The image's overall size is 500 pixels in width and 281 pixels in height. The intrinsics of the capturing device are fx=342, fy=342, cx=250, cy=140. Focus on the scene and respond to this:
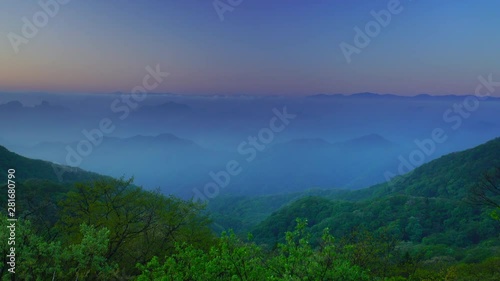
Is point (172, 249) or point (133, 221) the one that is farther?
point (133, 221)

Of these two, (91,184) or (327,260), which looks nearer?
(327,260)

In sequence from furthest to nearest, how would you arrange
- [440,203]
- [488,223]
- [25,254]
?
[440,203], [488,223], [25,254]

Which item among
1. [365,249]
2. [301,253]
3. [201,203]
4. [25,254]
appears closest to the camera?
[301,253]

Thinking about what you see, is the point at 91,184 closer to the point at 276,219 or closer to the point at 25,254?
the point at 25,254

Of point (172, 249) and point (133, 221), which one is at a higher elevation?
point (133, 221)

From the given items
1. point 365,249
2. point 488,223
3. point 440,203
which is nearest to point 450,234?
point 488,223

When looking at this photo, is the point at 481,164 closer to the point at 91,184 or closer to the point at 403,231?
the point at 403,231

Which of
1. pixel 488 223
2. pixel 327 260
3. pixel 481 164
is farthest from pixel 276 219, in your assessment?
pixel 327 260

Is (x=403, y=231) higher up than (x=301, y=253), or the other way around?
(x=301, y=253)

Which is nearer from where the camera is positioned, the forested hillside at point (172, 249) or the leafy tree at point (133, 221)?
the forested hillside at point (172, 249)

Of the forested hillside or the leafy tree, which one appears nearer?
the forested hillside

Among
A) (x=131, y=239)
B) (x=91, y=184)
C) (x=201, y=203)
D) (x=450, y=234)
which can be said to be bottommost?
(x=450, y=234)
